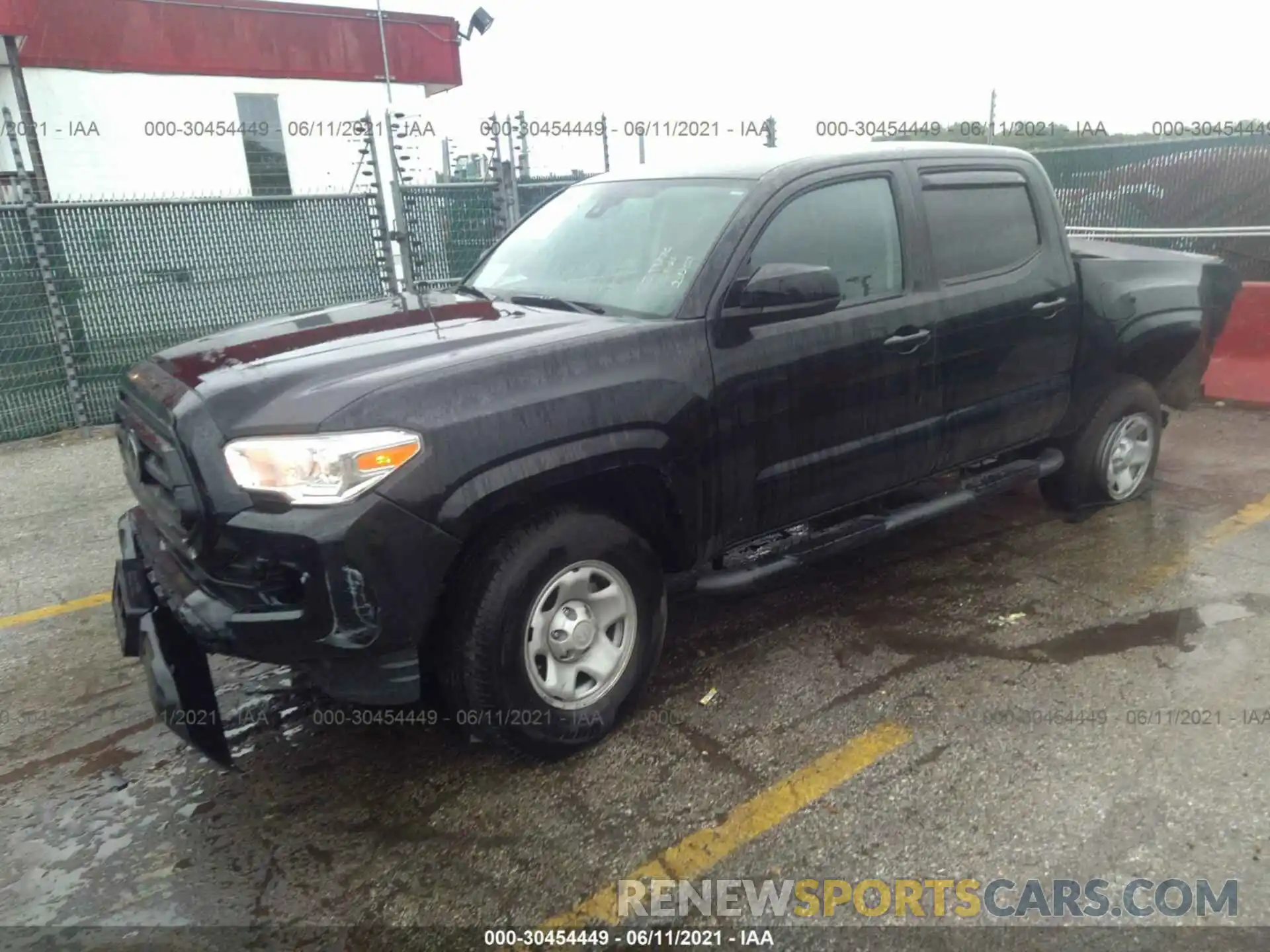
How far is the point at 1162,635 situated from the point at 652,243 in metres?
2.54

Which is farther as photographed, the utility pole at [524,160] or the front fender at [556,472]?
the utility pole at [524,160]

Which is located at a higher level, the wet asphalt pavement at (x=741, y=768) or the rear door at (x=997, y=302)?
the rear door at (x=997, y=302)

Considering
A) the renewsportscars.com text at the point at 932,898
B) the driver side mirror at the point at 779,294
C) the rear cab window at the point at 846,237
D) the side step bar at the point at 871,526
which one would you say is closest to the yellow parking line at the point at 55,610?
the side step bar at the point at 871,526

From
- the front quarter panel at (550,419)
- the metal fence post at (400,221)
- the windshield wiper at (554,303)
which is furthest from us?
the metal fence post at (400,221)

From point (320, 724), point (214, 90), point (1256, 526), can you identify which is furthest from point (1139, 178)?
point (214, 90)

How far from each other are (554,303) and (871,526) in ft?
5.14

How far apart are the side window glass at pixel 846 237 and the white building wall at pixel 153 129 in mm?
10858

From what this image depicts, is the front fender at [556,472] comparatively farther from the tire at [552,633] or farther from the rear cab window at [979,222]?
the rear cab window at [979,222]

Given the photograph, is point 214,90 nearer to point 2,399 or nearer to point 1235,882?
point 2,399

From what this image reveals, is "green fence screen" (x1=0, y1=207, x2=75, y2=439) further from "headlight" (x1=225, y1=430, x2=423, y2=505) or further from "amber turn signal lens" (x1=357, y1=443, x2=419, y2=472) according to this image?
"amber turn signal lens" (x1=357, y1=443, x2=419, y2=472)

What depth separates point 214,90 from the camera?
603 inches

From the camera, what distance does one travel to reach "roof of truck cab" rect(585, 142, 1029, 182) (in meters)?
3.58

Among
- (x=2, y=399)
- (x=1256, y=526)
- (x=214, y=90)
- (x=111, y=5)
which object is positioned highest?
(x=111, y=5)

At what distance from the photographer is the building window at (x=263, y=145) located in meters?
15.9
